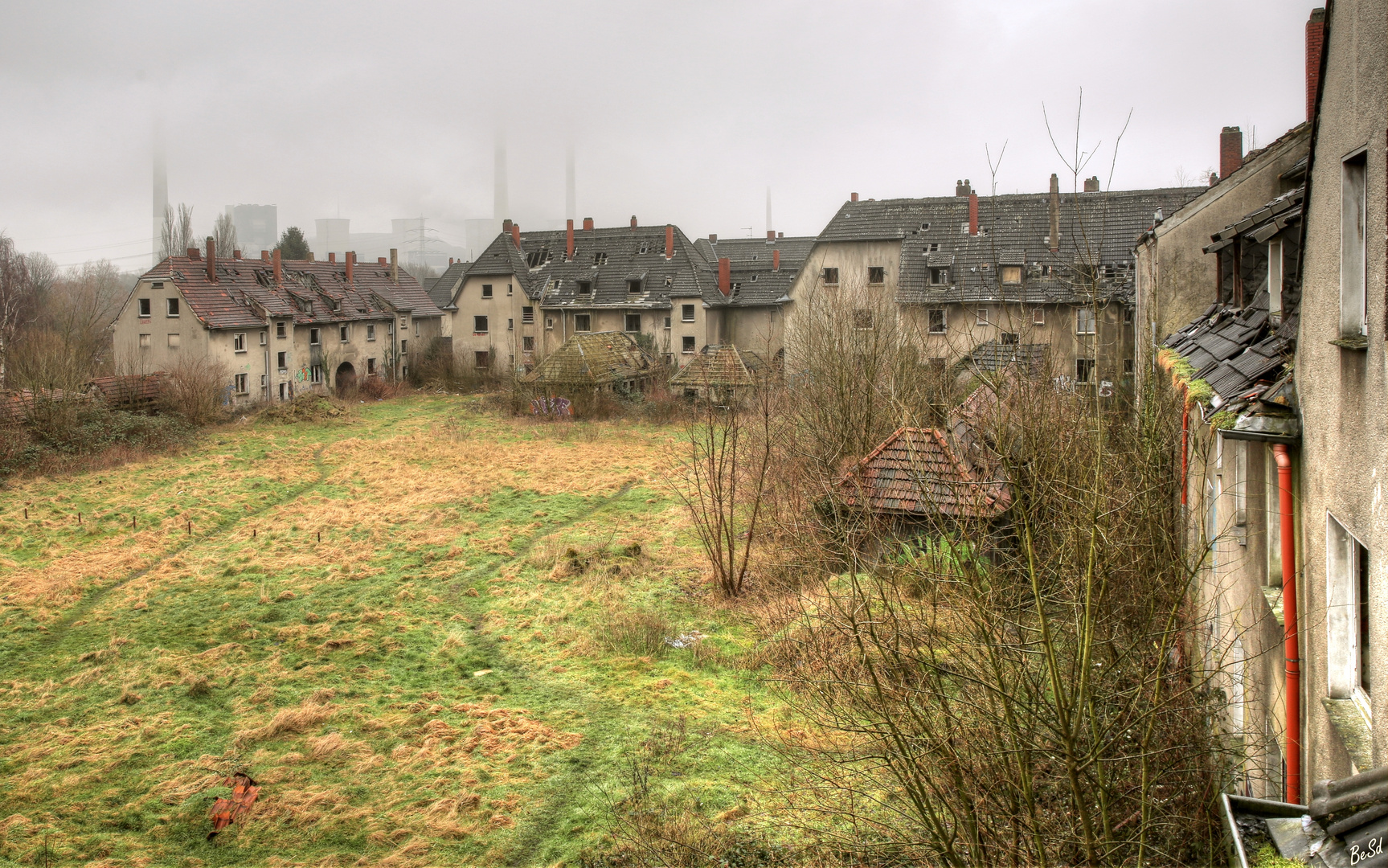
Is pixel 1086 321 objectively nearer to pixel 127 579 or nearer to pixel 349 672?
pixel 349 672

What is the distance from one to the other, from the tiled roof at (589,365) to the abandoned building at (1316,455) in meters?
34.9

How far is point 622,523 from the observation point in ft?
79.9

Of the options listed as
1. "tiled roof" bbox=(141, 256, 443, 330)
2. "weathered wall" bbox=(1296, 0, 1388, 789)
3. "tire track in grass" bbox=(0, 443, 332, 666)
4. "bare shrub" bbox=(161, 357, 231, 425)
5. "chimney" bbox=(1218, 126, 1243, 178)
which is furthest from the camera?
"tiled roof" bbox=(141, 256, 443, 330)

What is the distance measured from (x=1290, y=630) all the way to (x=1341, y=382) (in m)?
1.74

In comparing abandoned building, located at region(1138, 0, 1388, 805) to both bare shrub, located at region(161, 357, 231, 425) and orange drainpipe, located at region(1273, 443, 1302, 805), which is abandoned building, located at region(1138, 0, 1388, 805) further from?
bare shrub, located at region(161, 357, 231, 425)

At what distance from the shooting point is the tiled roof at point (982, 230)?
3650 centimetres

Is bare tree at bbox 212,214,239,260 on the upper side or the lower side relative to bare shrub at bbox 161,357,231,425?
upper

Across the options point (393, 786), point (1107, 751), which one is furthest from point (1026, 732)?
point (393, 786)

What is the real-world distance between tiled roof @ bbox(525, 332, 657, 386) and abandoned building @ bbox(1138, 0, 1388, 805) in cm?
3486

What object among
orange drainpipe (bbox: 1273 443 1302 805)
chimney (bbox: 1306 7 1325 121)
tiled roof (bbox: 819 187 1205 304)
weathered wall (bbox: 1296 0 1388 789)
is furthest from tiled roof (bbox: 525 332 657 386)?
weathered wall (bbox: 1296 0 1388 789)

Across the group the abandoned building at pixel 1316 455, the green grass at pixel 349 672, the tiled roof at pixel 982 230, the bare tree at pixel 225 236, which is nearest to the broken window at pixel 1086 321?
the abandoned building at pixel 1316 455

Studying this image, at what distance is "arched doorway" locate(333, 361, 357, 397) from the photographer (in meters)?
52.0

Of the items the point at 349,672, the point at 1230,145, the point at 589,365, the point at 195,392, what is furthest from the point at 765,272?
the point at 349,672

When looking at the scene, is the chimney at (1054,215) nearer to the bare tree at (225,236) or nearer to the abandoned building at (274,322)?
the abandoned building at (274,322)
